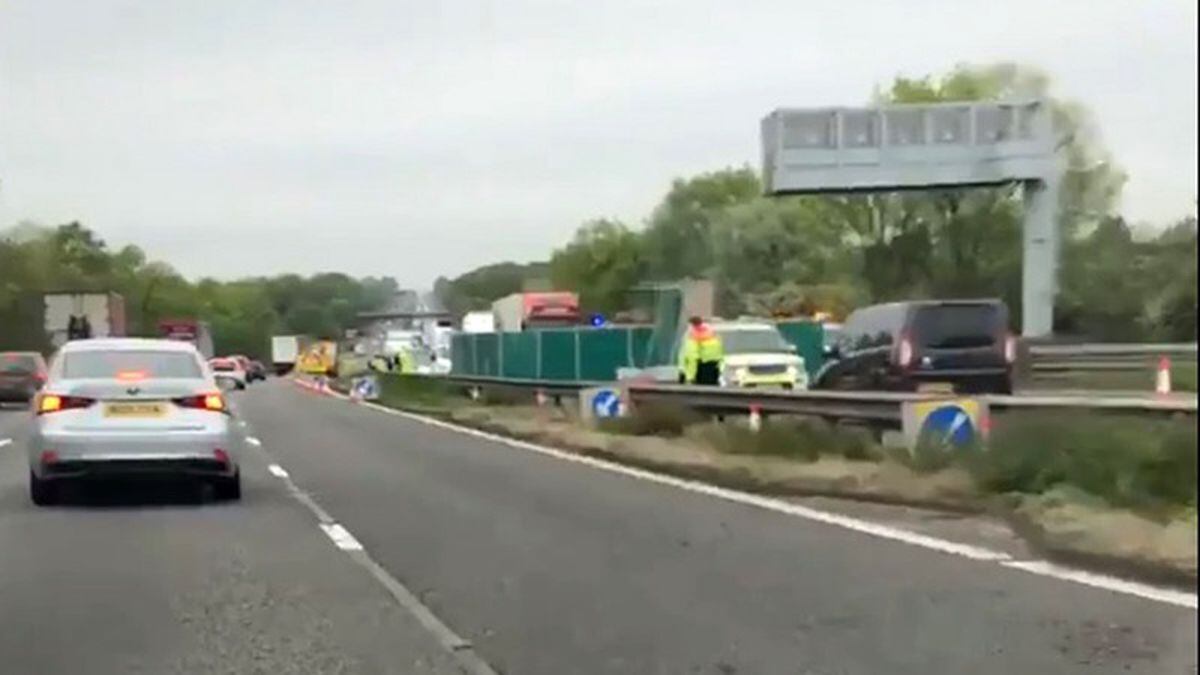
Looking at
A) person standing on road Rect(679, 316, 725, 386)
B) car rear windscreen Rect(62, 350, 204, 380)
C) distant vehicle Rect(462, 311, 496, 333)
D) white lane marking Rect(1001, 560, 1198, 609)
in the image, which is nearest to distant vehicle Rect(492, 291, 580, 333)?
distant vehicle Rect(462, 311, 496, 333)

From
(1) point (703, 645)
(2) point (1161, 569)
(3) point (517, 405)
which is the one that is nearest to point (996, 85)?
(2) point (1161, 569)

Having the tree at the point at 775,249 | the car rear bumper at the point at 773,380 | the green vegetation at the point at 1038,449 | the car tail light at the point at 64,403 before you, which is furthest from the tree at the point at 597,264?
the car tail light at the point at 64,403

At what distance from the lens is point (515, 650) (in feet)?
32.2

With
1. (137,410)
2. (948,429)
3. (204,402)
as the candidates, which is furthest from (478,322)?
(948,429)

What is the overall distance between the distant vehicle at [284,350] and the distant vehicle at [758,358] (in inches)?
3822

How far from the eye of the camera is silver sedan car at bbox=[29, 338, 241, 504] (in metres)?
18.2

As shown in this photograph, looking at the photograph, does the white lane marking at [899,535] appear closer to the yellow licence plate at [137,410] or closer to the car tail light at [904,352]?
the car tail light at [904,352]

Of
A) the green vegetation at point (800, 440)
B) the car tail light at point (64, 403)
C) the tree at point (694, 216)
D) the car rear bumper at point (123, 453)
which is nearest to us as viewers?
the car rear bumper at point (123, 453)

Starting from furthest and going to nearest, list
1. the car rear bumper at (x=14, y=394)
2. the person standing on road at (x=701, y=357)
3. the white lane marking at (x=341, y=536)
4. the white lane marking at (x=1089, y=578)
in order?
1. the car rear bumper at (x=14, y=394)
2. the person standing on road at (x=701, y=357)
3. the white lane marking at (x=341, y=536)
4. the white lane marking at (x=1089, y=578)

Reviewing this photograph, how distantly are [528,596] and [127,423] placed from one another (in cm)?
751

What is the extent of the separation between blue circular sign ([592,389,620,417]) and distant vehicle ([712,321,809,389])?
Answer: 3.97 m

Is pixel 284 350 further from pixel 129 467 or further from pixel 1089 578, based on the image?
pixel 1089 578

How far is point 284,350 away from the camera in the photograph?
134 m

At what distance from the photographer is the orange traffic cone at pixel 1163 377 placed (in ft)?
10.2
